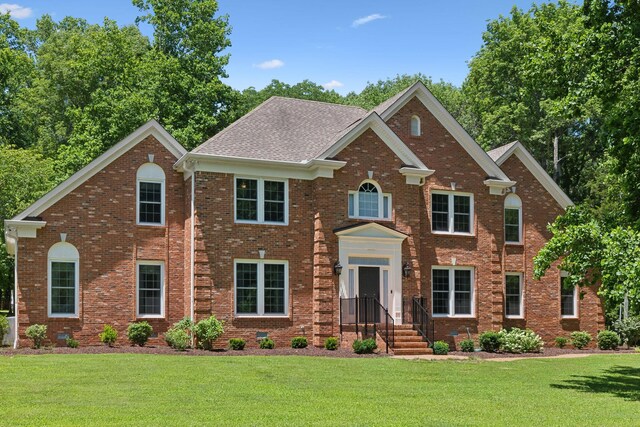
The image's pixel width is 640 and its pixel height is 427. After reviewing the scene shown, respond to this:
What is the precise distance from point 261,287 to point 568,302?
13.4 m

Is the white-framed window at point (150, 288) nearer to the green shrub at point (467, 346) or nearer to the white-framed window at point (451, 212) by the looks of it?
the white-framed window at point (451, 212)

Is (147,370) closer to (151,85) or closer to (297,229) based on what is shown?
(297,229)

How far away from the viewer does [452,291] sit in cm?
2880

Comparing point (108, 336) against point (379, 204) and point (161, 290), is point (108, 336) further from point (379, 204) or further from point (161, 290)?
point (379, 204)

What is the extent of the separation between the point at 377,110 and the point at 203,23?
1753cm

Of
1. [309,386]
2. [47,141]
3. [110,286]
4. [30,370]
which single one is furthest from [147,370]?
[47,141]

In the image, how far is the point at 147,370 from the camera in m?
17.8

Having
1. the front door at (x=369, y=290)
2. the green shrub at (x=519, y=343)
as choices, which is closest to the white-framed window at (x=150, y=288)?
the front door at (x=369, y=290)

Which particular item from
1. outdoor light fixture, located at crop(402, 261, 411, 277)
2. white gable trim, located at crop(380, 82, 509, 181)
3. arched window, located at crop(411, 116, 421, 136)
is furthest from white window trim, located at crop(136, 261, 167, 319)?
arched window, located at crop(411, 116, 421, 136)

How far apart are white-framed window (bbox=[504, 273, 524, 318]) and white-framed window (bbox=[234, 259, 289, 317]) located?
9532 mm

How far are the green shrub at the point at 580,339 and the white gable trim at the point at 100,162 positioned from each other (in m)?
16.8

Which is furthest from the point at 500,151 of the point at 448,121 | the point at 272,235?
the point at 272,235

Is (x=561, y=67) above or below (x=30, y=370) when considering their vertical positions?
above

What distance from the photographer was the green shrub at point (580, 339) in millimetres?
30312
